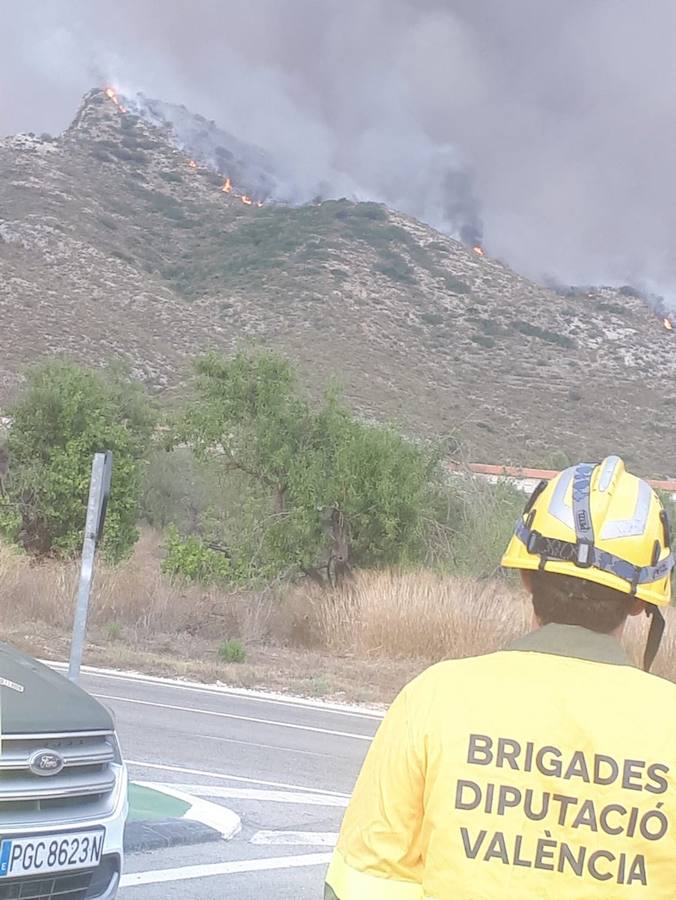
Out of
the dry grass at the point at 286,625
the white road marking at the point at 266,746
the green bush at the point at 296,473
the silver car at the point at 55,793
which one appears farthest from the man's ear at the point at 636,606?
the green bush at the point at 296,473

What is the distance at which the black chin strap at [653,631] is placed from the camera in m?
2.11

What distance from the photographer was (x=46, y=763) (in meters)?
4.20

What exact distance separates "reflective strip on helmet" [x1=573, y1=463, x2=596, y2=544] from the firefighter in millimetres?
21

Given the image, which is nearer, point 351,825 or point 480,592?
point 351,825

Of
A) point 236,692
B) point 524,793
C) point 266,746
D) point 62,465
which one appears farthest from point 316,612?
point 524,793

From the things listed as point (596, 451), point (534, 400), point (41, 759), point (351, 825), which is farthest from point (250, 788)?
point (534, 400)

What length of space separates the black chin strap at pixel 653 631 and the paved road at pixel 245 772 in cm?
369

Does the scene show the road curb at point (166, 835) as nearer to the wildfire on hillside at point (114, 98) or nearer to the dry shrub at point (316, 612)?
the dry shrub at point (316, 612)

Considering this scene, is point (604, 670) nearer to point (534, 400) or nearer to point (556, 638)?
point (556, 638)

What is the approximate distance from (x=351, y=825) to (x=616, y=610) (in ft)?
1.99

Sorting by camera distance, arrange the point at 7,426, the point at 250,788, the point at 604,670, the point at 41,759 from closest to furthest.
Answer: the point at 604,670 < the point at 41,759 < the point at 250,788 < the point at 7,426

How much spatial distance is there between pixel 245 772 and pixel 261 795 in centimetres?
78

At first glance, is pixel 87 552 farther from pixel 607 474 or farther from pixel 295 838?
pixel 607 474

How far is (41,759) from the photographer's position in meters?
4.20
